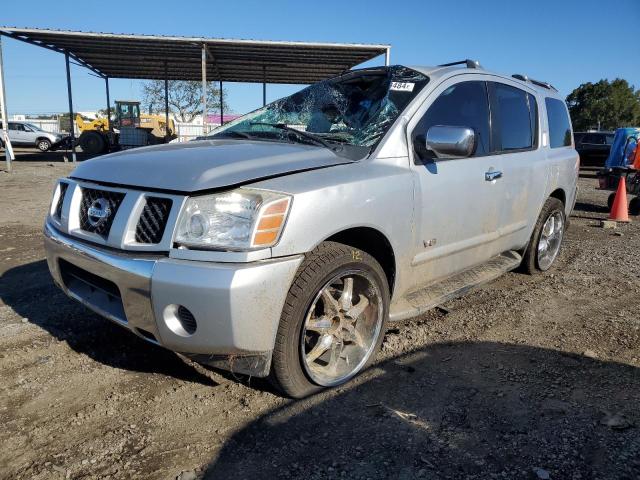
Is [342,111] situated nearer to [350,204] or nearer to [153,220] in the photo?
[350,204]

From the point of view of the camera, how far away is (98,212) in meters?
2.44

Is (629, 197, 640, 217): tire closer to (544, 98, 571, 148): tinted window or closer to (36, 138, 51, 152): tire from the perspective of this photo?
(544, 98, 571, 148): tinted window

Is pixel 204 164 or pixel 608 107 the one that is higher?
pixel 608 107

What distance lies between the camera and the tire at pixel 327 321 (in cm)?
222

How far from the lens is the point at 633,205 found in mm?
9203

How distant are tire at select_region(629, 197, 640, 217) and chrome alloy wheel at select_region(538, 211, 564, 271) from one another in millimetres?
5381

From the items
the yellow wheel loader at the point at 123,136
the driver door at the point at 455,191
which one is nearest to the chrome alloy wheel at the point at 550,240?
the driver door at the point at 455,191

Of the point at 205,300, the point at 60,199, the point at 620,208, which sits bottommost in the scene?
the point at 620,208

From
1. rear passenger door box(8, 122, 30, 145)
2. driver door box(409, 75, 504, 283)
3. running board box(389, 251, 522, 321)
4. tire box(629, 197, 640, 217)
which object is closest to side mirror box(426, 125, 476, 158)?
driver door box(409, 75, 504, 283)

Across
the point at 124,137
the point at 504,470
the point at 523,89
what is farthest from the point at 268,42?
the point at 504,470

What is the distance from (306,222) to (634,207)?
9.32 metres

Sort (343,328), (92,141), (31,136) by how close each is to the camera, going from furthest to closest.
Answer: (31,136) → (92,141) → (343,328)

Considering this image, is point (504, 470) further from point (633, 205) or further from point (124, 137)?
point (124, 137)

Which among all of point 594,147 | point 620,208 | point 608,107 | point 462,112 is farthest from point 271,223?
point 608,107
